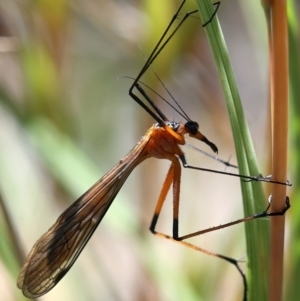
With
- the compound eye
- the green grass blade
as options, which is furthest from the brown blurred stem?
the compound eye

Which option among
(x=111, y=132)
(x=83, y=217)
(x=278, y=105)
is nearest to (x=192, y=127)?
(x=83, y=217)

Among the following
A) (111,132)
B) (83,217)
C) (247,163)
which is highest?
(111,132)

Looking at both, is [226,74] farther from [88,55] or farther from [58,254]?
[88,55]

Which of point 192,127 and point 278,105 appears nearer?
point 278,105

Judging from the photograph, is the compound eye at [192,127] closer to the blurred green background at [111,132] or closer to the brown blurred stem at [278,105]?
the blurred green background at [111,132]

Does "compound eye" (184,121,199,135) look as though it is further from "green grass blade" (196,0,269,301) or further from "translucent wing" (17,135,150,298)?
"green grass blade" (196,0,269,301)

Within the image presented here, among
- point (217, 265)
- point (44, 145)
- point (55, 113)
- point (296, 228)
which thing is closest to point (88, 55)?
point (55, 113)

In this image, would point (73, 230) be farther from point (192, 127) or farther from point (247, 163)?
point (247, 163)
